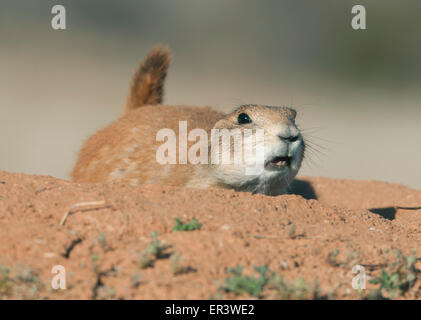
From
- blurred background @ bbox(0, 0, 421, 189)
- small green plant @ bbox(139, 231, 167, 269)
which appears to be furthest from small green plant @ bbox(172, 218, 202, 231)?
blurred background @ bbox(0, 0, 421, 189)

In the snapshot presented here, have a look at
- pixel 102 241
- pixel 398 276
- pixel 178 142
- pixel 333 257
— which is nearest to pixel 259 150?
pixel 178 142

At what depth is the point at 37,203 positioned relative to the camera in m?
4.19

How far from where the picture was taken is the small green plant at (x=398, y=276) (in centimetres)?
356

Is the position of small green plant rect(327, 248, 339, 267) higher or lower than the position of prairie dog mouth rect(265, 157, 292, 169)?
lower

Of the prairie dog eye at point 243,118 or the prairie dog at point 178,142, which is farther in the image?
the prairie dog eye at point 243,118

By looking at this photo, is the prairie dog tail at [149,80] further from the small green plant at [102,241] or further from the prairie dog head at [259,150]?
the small green plant at [102,241]

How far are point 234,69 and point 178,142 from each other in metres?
13.5

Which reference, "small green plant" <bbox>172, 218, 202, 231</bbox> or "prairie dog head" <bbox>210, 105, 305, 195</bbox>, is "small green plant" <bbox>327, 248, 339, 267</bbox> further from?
"prairie dog head" <bbox>210, 105, 305, 195</bbox>

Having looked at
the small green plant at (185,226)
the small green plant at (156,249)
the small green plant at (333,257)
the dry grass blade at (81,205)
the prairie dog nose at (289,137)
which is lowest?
the small green plant at (333,257)

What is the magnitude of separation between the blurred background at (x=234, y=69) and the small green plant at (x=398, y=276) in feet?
28.1

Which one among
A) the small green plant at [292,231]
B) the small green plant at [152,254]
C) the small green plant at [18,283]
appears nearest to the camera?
the small green plant at [18,283]

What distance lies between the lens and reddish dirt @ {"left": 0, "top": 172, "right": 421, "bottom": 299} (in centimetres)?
330

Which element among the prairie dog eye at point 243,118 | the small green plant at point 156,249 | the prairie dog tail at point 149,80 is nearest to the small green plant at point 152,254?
the small green plant at point 156,249

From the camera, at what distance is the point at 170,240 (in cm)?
368
